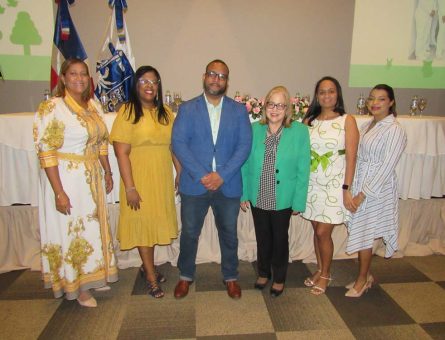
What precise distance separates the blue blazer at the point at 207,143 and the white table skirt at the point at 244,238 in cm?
97

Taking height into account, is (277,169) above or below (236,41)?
below

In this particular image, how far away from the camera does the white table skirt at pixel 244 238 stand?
2869 millimetres

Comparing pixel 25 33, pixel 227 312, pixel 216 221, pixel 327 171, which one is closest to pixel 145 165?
pixel 216 221

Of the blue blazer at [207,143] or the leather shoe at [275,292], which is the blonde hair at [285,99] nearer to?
the blue blazer at [207,143]

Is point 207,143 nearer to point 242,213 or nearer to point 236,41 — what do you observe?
point 242,213

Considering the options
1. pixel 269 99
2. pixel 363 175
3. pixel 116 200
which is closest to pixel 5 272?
pixel 116 200

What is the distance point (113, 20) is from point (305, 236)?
3009 mm

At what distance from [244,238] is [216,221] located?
82 cm

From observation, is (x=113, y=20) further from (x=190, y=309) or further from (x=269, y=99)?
(x=190, y=309)

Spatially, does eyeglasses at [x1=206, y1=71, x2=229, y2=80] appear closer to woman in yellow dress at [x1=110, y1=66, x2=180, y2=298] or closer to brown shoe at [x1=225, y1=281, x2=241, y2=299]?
woman in yellow dress at [x1=110, y1=66, x2=180, y2=298]

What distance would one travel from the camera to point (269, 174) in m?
2.20

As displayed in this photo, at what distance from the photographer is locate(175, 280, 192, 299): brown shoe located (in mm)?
2393

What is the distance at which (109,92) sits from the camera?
311 cm

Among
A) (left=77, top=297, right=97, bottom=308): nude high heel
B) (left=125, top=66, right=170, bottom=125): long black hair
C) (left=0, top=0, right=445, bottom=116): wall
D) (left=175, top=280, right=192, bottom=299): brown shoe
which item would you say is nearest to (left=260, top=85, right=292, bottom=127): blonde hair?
(left=125, top=66, right=170, bottom=125): long black hair
